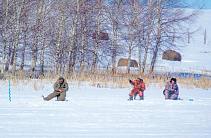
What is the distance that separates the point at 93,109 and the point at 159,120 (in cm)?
176

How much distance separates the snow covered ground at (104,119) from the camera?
478cm

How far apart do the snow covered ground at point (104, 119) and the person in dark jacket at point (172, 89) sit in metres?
0.35

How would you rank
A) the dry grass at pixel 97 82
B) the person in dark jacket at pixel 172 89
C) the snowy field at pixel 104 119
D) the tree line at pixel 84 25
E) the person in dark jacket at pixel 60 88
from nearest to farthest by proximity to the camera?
1. the snowy field at pixel 104 119
2. the person in dark jacket at pixel 60 88
3. the person in dark jacket at pixel 172 89
4. the dry grass at pixel 97 82
5. the tree line at pixel 84 25

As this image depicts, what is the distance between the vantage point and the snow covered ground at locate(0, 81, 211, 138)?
4.78m

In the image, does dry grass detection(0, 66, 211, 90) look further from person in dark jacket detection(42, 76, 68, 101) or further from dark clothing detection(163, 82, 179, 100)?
dark clothing detection(163, 82, 179, 100)

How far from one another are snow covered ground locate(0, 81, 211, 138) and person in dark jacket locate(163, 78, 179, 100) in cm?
35

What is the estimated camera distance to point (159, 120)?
5.82m

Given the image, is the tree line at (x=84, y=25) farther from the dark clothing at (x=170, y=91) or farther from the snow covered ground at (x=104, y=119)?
the snow covered ground at (x=104, y=119)

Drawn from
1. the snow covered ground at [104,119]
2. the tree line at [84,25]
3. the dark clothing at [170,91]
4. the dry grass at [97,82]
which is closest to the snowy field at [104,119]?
the snow covered ground at [104,119]

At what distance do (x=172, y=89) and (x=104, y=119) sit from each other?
3185mm

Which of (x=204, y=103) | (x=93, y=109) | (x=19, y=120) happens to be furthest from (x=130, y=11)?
(x=19, y=120)

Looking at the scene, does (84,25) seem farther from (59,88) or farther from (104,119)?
(104,119)

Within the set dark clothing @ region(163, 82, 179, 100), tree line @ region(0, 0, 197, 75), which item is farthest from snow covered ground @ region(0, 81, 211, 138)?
tree line @ region(0, 0, 197, 75)

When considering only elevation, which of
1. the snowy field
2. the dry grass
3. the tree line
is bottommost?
the snowy field
